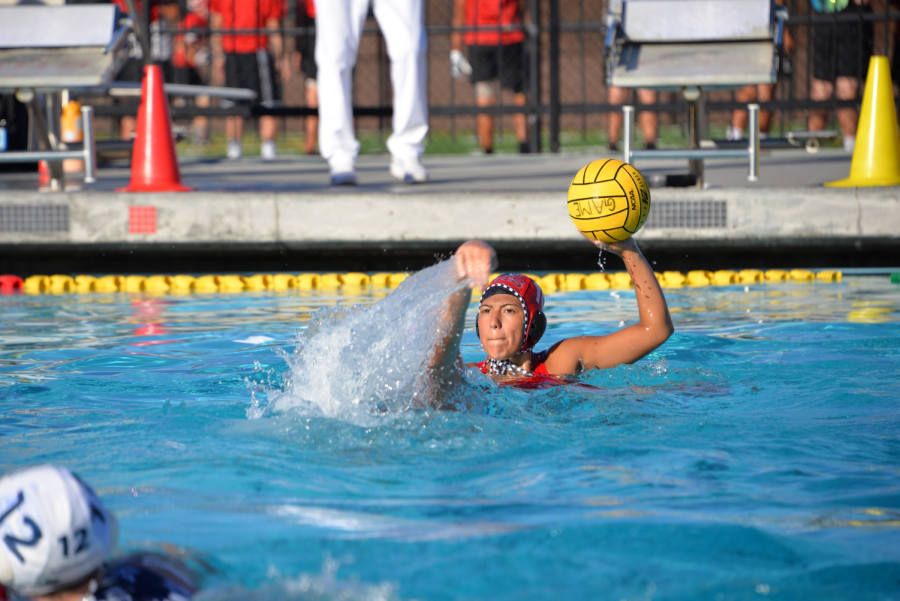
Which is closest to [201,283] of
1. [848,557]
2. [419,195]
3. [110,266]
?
[110,266]

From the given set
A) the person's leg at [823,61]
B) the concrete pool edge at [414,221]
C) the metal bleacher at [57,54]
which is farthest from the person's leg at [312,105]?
the person's leg at [823,61]

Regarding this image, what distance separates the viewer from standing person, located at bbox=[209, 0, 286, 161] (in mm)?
11453

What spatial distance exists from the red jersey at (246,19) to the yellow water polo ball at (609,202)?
844cm

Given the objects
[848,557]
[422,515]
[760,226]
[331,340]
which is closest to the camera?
[848,557]

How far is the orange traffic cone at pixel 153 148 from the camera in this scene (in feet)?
22.8

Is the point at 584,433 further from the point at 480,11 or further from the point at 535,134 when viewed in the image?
the point at 480,11

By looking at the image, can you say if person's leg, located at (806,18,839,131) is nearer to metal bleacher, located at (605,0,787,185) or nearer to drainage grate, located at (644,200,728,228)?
metal bleacher, located at (605,0,787,185)

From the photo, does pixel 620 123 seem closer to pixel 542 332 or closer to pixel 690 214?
pixel 690 214

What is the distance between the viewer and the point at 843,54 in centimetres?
1016

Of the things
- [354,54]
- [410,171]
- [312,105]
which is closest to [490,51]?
[312,105]

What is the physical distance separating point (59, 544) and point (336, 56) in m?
5.37

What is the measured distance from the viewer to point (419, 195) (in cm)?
632

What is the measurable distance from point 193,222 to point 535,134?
210 inches

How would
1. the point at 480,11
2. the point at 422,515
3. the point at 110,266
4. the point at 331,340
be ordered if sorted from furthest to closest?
the point at 480,11
the point at 110,266
the point at 331,340
the point at 422,515
